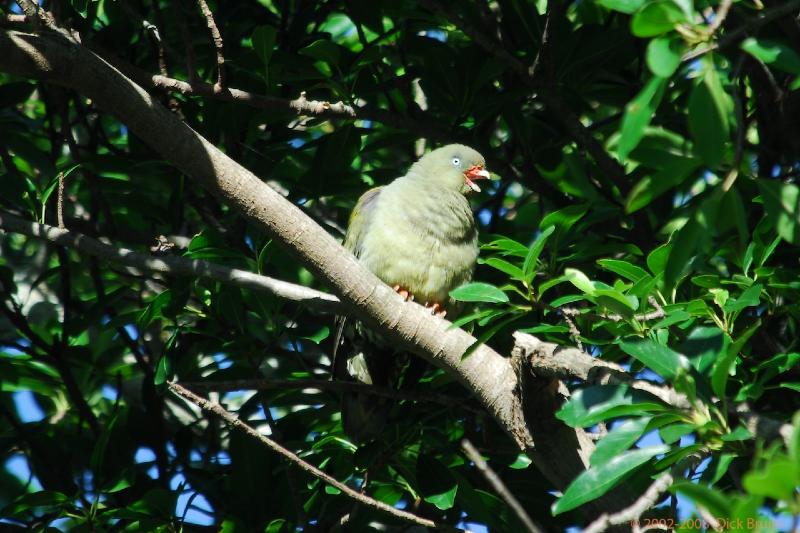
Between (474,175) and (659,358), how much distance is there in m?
2.71

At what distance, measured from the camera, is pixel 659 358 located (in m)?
2.49

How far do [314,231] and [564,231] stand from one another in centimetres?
107

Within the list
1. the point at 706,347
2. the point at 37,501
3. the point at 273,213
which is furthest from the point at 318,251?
the point at 37,501

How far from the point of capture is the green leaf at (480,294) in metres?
2.96

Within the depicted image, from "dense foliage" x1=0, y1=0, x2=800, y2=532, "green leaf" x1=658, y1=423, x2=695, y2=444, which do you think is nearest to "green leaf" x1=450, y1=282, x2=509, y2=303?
"dense foliage" x1=0, y1=0, x2=800, y2=532

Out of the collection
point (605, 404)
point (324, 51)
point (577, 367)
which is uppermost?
point (324, 51)

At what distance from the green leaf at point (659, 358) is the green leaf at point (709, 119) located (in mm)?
696

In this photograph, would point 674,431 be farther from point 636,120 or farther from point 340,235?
point 340,235

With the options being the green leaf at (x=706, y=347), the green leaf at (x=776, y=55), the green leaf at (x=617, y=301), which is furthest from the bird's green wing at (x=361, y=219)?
the green leaf at (x=776, y=55)

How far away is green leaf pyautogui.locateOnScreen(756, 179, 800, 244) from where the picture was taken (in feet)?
6.71

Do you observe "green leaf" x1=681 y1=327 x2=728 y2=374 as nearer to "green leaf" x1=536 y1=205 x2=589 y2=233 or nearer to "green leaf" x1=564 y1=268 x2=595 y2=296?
"green leaf" x1=564 y1=268 x2=595 y2=296

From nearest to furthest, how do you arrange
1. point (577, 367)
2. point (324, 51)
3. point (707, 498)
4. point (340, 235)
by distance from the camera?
point (707, 498) → point (577, 367) → point (324, 51) → point (340, 235)

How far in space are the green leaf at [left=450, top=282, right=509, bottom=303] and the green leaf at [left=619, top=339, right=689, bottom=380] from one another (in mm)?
504

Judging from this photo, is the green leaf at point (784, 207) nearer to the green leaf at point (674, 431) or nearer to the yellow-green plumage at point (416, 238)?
the green leaf at point (674, 431)
